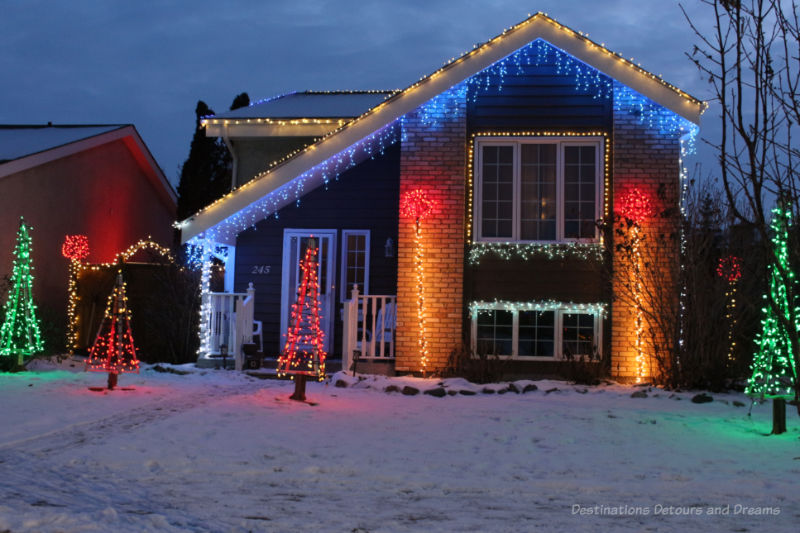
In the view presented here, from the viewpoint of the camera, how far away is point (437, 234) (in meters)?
11.5

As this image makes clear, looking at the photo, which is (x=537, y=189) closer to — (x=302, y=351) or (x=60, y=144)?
(x=302, y=351)

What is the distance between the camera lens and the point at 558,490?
547 centimetres

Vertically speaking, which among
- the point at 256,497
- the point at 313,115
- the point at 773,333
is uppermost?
the point at 313,115

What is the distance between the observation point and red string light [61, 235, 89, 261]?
595 inches

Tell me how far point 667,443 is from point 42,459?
535 cm

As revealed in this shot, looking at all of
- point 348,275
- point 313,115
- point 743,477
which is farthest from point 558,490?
point 313,115

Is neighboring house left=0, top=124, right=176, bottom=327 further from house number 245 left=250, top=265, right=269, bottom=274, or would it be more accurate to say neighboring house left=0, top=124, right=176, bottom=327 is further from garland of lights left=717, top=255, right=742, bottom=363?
garland of lights left=717, top=255, right=742, bottom=363

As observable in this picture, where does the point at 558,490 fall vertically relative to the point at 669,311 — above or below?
below

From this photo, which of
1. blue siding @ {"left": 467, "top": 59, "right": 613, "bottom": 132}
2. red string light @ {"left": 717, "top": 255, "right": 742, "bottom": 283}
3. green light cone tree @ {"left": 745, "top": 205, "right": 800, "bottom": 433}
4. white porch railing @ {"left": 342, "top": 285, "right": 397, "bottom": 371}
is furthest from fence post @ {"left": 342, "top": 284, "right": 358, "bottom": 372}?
green light cone tree @ {"left": 745, "top": 205, "right": 800, "bottom": 433}

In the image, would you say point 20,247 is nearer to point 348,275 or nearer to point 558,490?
point 348,275

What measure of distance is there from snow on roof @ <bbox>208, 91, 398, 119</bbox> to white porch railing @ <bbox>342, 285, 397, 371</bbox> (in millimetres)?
4322

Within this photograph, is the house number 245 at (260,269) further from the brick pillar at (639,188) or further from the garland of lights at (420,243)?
the brick pillar at (639,188)

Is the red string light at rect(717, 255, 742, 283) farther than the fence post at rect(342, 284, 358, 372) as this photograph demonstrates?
No

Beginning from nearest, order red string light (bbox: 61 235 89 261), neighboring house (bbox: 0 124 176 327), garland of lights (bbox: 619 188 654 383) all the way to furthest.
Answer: garland of lights (bbox: 619 188 654 383) → neighboring house (bbox: 0 124 176 327) → red string light (bbox: 61 235 89 261)
